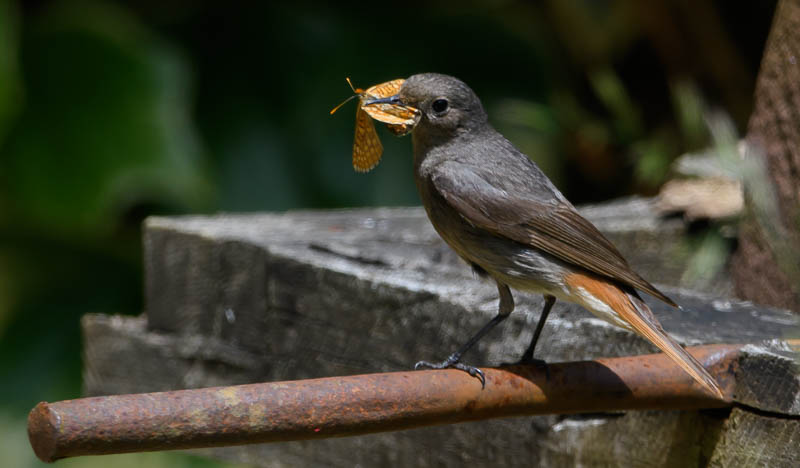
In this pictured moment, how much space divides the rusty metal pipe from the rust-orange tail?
0.17 feet

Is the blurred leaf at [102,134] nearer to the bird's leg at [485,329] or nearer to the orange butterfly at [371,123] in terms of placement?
the orange butterfly at [371,123]

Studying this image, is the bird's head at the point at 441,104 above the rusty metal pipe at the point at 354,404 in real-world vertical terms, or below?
above

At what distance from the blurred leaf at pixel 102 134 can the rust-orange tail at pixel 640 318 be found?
2.57 meters

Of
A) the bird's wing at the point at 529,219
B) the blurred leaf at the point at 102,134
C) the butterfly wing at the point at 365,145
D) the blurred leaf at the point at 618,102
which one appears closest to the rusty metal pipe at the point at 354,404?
the bird's wing at the point at 529,219

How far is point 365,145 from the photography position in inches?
82.7

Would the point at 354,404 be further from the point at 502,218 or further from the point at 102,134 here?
the point at 102,134

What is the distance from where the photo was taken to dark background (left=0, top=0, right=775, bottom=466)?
432 cm

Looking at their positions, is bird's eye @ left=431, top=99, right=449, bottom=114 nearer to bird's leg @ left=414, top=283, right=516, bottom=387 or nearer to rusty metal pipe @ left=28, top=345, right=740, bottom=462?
bird's leg @ left=414, top=283, right=516, bottom=387

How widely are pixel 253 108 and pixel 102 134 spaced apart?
2.53 feet

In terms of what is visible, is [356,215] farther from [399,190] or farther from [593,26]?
[593,26]

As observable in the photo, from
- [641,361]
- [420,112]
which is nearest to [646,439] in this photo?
[641,361]

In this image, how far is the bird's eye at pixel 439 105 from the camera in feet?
7.44

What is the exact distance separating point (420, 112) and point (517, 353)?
578 mm

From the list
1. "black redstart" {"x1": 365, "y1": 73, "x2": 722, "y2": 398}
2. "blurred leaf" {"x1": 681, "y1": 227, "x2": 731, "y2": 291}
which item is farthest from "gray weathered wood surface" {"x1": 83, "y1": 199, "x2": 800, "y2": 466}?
"black redstart" {"x1": 365, "y1": 73, "x2": 722, "y2": 398}
